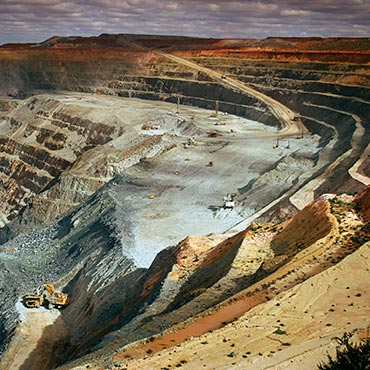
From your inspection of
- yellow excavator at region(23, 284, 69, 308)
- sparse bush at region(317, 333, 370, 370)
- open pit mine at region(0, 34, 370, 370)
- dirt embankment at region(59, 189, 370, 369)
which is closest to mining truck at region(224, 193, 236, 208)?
open pit mine at region(0, 34, 370, 370)

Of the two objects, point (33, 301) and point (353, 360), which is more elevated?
point (353, 360)

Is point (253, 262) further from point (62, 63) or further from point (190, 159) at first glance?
point (62, 63)

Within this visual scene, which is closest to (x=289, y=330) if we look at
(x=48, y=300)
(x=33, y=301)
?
(x=48, y=300)

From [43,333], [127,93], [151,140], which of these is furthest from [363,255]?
[127,93]

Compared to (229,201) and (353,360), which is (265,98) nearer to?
(229,201)

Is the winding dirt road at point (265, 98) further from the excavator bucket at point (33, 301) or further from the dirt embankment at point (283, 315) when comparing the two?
the dirt embankment at point (283, 315)

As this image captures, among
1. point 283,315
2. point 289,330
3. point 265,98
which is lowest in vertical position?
point 265,98

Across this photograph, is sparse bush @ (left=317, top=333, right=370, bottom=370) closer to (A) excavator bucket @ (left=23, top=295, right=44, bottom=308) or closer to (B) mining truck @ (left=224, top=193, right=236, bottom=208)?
(A) excavator bucket @ (left=23, top=295, right=44, bottom=308)
